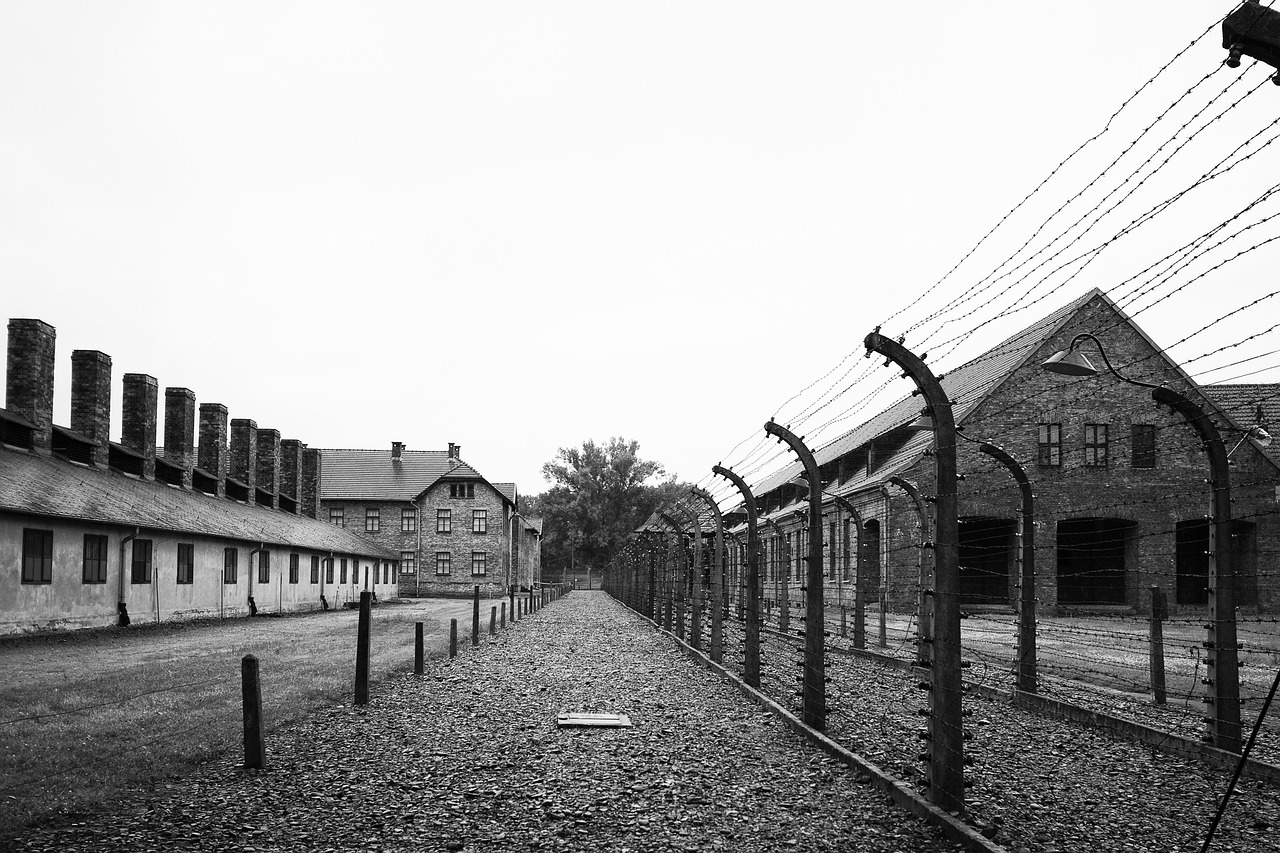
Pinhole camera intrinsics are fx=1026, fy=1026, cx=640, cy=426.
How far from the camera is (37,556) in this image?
72.3 feet

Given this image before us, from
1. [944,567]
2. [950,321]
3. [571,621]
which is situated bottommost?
[571,621]

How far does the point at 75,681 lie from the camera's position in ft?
46.1

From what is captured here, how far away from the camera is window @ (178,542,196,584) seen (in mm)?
29062

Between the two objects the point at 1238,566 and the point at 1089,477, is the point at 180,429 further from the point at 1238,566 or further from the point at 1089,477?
the point at 1238,566

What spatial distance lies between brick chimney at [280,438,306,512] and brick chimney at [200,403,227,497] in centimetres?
1118

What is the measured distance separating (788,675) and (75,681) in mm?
9916

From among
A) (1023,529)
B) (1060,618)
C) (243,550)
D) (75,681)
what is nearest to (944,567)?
(1023,529)

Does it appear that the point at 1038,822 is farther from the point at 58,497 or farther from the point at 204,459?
the point at 204,459

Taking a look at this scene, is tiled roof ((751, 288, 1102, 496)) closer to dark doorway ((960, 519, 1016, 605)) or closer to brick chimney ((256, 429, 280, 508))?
dark doorway ((960, 519, 1016, 605))

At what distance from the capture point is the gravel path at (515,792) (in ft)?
20.1

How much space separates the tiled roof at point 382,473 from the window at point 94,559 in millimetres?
42252

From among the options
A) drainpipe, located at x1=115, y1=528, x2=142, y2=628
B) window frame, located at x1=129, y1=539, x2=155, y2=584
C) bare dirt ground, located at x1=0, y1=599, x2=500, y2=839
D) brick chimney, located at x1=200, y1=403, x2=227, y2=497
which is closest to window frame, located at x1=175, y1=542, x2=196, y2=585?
window frame, located at x1=129, y1=539, x2=155, y2=584

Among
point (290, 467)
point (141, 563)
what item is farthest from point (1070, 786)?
point (290, 467)

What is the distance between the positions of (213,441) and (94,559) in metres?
15.9
